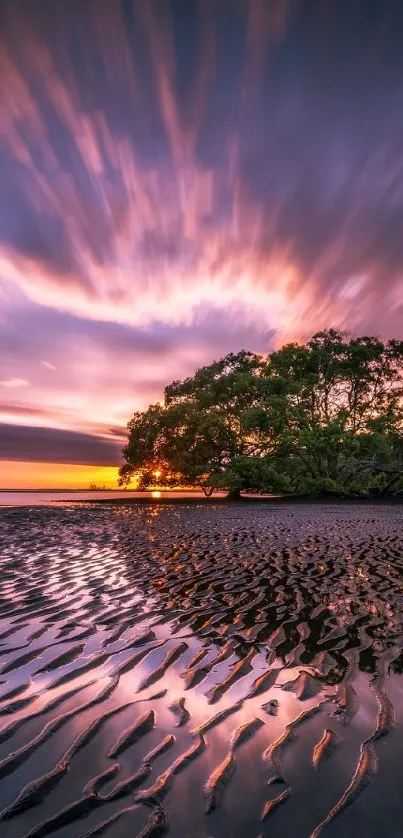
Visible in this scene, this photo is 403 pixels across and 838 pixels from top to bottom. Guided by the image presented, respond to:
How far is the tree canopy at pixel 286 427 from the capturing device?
50.2m

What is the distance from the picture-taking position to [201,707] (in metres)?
4.43

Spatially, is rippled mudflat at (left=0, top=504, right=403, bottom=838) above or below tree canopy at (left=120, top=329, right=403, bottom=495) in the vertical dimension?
below

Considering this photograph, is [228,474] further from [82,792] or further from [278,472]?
[82,792]

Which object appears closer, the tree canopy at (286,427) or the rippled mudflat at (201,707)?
the rippled mudflat at (201,707)

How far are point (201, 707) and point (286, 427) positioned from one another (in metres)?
48.3

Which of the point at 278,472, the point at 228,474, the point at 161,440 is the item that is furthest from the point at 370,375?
the point at 161,440

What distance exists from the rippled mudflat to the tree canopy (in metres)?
40.5

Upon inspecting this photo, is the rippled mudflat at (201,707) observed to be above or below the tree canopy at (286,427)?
below

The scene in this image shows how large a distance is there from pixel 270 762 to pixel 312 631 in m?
3.49

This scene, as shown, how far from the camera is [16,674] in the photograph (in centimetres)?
519

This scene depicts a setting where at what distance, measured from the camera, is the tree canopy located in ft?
165

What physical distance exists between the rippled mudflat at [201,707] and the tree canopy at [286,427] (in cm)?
4048

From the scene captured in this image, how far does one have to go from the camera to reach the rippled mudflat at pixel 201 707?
2.98 meters

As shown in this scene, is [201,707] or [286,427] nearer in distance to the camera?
[201,707]
